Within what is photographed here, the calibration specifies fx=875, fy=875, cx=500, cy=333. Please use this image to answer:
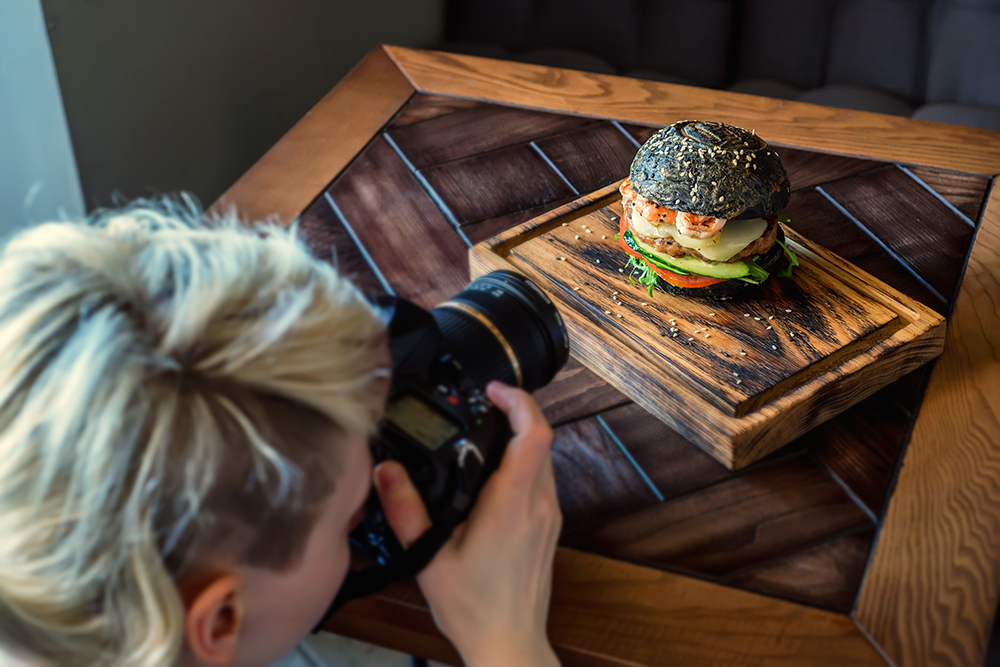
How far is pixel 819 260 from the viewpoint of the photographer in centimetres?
91

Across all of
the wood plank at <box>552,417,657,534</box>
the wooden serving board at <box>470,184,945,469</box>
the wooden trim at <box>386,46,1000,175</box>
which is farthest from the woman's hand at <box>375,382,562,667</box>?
the wooden trim at <box>386,46,1000,175</box>

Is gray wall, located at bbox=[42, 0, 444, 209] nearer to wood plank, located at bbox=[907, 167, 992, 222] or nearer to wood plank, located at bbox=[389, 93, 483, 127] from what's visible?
wood plank, located at bbox=[389, 93, 483, 127]

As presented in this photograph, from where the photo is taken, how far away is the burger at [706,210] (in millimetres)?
805

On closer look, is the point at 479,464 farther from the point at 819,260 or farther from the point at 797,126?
the point at 797,126

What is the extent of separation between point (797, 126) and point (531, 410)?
772mm

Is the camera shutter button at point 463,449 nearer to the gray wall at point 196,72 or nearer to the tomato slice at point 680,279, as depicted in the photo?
the tomato slice at point 680,279

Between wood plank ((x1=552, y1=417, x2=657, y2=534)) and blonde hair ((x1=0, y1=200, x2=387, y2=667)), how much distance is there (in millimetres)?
301

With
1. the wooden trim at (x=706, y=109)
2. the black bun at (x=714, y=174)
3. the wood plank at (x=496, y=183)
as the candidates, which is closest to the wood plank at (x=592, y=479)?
the black bun at (x=714, y=174)

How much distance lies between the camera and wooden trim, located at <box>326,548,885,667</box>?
0.61m

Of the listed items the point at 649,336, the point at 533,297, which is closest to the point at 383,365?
the point at 533,297

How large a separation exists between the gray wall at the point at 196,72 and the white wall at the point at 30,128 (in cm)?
2

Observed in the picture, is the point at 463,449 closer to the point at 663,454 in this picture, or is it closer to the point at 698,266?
the point at 663,454

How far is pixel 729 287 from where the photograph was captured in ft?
2.79

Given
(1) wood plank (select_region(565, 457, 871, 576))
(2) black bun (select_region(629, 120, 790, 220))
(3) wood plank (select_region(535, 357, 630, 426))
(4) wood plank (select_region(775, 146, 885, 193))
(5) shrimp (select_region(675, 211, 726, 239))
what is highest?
(2) black bun (select_region(629, 120, 790, 220))
